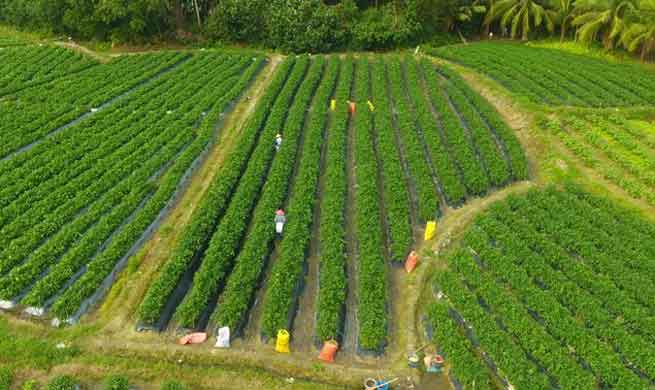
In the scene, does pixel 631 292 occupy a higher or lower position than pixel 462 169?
lower

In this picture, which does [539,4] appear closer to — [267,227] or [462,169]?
[462,169]

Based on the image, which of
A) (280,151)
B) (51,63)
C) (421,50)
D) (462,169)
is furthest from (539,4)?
(51,63)

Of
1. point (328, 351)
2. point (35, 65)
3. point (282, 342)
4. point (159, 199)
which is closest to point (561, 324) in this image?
point (328, 351)

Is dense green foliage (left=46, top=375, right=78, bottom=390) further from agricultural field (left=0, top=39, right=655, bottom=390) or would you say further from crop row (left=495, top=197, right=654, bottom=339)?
crop row (left=495, top=197, right=654, bottom=339)

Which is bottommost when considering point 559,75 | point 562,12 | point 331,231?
point 331,231

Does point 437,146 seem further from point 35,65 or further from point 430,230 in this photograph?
point 35,65

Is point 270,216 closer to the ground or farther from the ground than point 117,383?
farther from the ground
